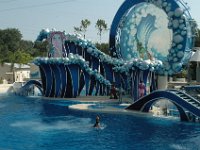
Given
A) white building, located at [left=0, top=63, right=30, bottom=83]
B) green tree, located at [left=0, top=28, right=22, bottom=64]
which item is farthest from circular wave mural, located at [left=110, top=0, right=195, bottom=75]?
green tree, located at [left=0, top=28, right=22, bottom=64]

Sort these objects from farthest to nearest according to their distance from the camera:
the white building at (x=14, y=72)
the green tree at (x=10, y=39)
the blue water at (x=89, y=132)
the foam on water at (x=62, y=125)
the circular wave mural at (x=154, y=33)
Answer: the green tree at (x=10, y=39) < the white building at (x=14, y=72) < the circular wave mural at (x=154, y=33) < the foam on water at (x=62, y=125) < the blue water at (x=89, y=132)

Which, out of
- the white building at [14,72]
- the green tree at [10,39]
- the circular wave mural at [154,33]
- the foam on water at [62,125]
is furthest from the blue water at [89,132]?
the green tree at [10,39]

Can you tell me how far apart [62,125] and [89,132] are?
2102 millimetres

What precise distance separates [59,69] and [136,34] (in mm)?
6229

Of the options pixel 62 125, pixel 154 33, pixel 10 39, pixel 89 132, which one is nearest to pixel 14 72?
pixel 154 33

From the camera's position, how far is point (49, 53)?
3009 centimetres

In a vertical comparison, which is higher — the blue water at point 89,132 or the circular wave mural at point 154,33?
the circular wave mural at point 154,33

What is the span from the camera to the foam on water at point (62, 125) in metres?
16.8

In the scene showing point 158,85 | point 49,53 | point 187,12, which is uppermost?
point 187,12

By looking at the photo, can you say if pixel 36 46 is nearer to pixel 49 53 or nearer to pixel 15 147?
pixel 49 53

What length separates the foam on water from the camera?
16797 millimetres

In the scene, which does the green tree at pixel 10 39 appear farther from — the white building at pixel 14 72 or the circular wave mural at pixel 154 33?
the circular wave mural at pixel 154 33

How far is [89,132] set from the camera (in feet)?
52.8

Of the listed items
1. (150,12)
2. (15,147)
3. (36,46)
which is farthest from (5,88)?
(36,46)
